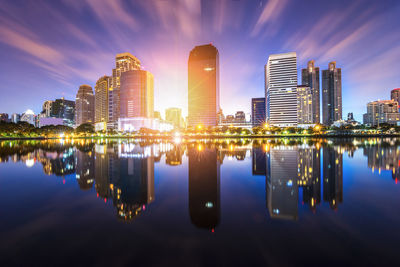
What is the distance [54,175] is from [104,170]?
3832 millimetres

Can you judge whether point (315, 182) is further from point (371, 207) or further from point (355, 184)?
point (371, 207)

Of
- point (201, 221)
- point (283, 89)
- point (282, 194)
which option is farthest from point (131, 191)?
point (283, 89)

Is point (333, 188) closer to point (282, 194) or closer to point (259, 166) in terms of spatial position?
point (282, 194)

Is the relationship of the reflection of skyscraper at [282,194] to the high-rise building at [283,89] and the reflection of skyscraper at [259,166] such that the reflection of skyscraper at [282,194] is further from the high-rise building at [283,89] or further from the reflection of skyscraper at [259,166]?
the high-rise building at [283,89]

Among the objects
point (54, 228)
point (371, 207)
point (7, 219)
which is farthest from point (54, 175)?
point (371, 207)

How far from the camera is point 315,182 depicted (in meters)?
12.2

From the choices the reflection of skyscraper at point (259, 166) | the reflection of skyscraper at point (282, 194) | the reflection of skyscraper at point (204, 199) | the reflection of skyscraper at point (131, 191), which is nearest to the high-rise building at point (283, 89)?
the reflection of skyscraper at point (259, 166)

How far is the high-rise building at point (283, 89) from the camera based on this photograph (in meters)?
172

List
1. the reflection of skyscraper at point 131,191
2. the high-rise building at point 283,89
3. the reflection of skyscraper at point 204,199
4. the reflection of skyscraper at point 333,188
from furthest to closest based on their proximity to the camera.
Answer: the high-rise building at point 283,89 < the reflection of skyscraper at point 333,188 < the reflection of skyscraper at point 131,191 < the reflection of skyscraper at point 204,199

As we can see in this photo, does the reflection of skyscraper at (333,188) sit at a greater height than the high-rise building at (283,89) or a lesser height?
lesser

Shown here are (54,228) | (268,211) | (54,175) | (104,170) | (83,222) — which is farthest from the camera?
(104,170)

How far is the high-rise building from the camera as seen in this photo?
171875 millimetres

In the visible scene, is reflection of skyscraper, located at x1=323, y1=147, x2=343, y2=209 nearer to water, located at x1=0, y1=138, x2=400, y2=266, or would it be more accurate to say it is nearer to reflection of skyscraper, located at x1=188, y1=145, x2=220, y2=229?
water, located at x1=0, y1=138, x2=400, y2=266

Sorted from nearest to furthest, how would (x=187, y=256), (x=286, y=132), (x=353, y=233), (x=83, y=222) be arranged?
1. (x=187, y=256)
2. (x=353, y=233)
3. (x=83, y=222)
4. (x=286, y=132)
